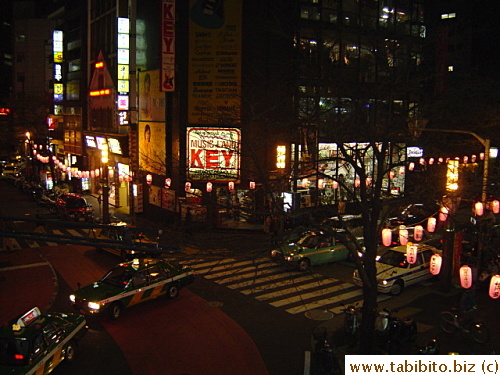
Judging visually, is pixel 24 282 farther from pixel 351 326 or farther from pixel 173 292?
pixel 351 326

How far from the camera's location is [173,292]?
59.0 feet

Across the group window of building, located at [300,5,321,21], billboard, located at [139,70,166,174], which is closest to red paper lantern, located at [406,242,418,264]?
billboard, located at [139,70,166,174]

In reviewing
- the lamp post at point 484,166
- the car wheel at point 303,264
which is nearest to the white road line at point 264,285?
the car wheel at point 303,264

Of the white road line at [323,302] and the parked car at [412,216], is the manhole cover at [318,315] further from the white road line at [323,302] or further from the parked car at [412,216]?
the parked car at [412,216]

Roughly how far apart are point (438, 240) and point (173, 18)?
64.0 ft

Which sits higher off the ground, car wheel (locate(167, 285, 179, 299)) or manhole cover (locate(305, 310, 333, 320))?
car wheel (locate(167, 285, 179, 299))

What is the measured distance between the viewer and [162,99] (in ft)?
101

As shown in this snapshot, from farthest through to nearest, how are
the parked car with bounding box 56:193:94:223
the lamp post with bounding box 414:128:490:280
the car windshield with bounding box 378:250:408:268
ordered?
the parked car with bounding box 56:193:94:223 < the car windshield with bounding box 378:250:408:268 < the lamp post with bounding box 414:128:490:280

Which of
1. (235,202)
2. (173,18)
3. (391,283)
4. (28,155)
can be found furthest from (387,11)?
(28,155)

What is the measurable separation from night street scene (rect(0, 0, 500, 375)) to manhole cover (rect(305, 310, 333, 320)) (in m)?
0.09

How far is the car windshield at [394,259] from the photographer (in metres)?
19.4

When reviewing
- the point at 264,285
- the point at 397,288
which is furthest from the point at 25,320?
the point at 397,288

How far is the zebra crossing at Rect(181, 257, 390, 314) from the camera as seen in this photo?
57.4 ft

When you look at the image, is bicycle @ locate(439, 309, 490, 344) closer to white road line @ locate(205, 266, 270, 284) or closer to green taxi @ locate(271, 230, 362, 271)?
green taxi @ locate(271, 230, 362, 271)
